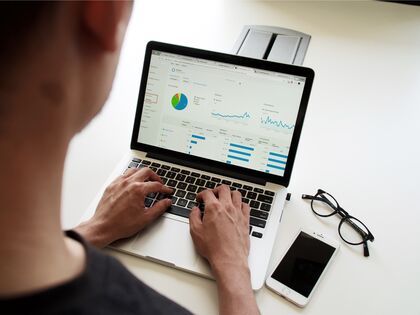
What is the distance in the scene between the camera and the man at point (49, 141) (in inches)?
12.7

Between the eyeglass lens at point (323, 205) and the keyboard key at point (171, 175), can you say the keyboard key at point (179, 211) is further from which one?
the eyeglass lens at point (323, 205)

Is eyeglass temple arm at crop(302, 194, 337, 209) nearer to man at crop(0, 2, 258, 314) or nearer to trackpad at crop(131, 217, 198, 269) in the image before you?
trackpad at crop(131, 217, 198, 269)

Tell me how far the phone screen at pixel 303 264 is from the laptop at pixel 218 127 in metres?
0.06

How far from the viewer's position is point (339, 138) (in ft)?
3.47

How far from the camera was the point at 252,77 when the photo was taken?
2.80 ft

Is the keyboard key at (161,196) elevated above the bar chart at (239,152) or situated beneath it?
situated beneath

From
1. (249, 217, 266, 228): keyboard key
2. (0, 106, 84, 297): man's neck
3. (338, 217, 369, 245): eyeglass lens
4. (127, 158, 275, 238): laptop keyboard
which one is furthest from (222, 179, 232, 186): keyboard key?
(0, 106, 84, 297): man's neck

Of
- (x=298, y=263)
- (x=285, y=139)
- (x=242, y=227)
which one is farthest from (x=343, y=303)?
(x=285, y=139)

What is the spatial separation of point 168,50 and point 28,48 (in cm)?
58

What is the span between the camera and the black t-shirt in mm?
353

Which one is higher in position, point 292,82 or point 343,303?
point 292,82

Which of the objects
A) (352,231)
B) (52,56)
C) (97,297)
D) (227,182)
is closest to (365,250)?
(352,231)

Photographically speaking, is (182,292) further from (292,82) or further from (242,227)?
(292,82)

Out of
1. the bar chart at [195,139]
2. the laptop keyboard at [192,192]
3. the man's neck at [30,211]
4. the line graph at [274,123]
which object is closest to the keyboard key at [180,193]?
the laptop keyboard at [192,192]
